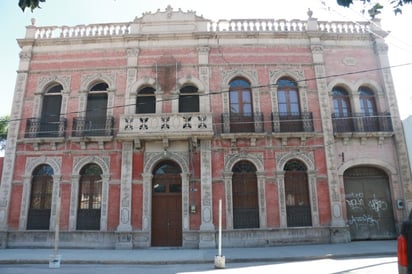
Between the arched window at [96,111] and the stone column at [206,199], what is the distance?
499 centimetres

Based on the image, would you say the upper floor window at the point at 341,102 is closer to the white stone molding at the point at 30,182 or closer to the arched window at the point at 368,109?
the arched window at the point at 368,109

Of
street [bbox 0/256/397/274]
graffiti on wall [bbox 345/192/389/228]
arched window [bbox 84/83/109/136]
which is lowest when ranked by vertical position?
street [bbox 0/256/397/274]

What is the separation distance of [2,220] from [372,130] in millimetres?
18120

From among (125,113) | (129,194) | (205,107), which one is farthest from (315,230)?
(125,113)

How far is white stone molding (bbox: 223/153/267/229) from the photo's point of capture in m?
13.3

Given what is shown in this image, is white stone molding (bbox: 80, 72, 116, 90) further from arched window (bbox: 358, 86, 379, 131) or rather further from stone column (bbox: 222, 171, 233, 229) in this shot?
arched window (bbox: 358, 86, 379, 131)

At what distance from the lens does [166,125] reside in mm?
13508

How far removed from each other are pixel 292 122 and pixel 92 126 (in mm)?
9940

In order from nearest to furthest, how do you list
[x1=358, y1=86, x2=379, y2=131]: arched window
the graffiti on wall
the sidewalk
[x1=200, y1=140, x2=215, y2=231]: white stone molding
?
the sidewalk < [x1=200, y1=140, x2=215, y2=231]: white stone molding < the graffiti on wall < [x1=358, y1=86, x2=379, y2=131]: arched window

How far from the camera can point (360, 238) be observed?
1367 cm

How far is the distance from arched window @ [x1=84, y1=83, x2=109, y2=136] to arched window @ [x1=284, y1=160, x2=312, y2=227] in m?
9.20

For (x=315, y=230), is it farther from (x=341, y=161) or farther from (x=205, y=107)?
(x=205, y=107)

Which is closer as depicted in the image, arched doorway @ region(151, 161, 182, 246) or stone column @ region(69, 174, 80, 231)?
arched doorway @ region(151, 161, 182, 246)

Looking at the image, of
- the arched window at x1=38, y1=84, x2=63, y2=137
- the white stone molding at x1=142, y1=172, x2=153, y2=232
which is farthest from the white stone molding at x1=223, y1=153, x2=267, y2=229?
the arched window at x1=38, y1=84, x2=63, y2=137
